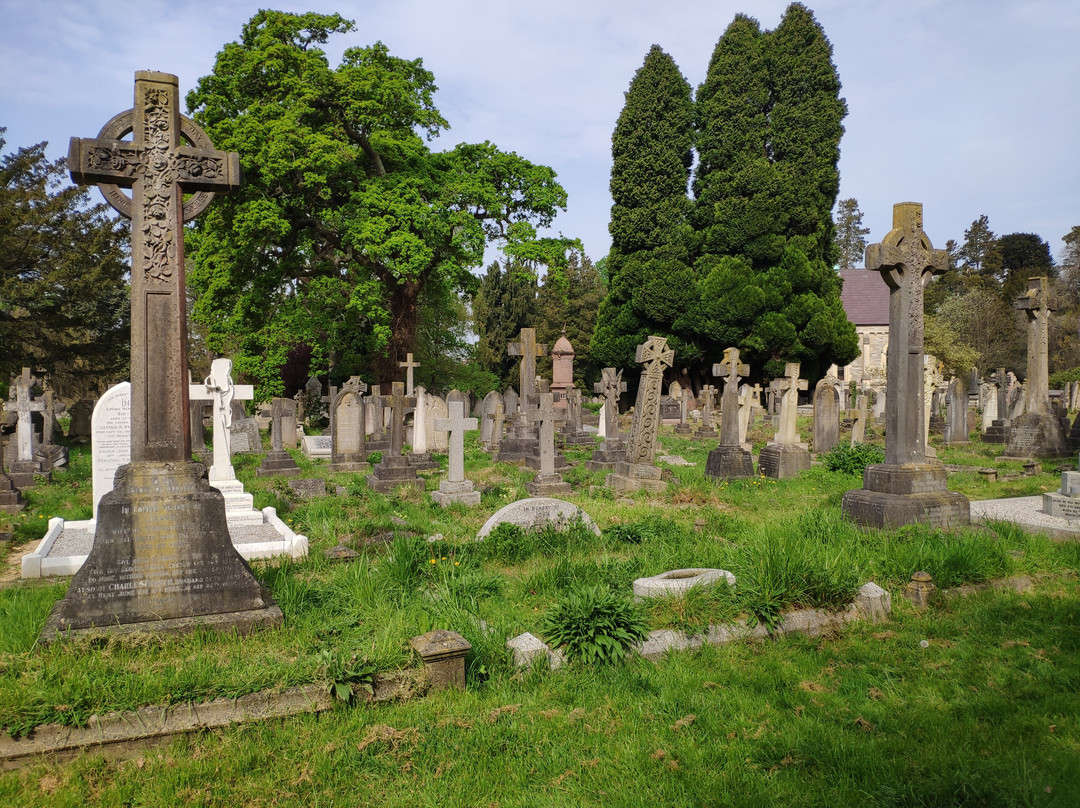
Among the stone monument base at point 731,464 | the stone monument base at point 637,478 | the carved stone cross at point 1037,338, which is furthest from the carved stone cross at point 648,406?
the carved stone cross at point 1037,338

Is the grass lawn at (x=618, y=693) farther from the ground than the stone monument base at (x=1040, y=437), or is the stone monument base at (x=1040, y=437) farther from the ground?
the stone monument base at (x=1040, y=437)

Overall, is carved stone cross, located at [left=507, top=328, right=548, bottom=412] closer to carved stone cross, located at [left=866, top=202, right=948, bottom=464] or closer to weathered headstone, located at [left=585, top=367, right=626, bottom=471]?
weathered headstone, located at [left=585, top=367, right=626, bottom=471]

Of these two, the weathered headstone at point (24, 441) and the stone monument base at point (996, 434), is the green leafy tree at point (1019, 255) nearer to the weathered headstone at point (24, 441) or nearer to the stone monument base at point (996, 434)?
the stone monument base at point (996, 434)

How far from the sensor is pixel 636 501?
10.5 m

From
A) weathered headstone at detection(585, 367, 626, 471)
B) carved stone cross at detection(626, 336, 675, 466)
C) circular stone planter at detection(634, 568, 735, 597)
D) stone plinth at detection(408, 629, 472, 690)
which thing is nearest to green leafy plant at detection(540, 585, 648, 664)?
circular stone planter at detection(634, 568, 735, 597)

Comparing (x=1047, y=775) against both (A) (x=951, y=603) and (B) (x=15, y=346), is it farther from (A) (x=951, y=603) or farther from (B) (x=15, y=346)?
(B) (x=15, y=346)

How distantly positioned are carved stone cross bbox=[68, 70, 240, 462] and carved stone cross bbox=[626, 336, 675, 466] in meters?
8.18

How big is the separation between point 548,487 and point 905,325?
599cm

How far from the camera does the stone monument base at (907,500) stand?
22.8 feet

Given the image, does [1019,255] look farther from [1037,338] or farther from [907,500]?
[907,500]

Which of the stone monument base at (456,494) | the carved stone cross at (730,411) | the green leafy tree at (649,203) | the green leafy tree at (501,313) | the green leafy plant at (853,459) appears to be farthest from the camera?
the green leafy tree at (501,313)

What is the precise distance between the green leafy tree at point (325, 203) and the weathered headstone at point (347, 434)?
821cm

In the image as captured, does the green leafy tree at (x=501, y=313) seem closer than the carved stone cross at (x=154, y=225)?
No

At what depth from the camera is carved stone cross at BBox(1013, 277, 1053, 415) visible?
574 inches
